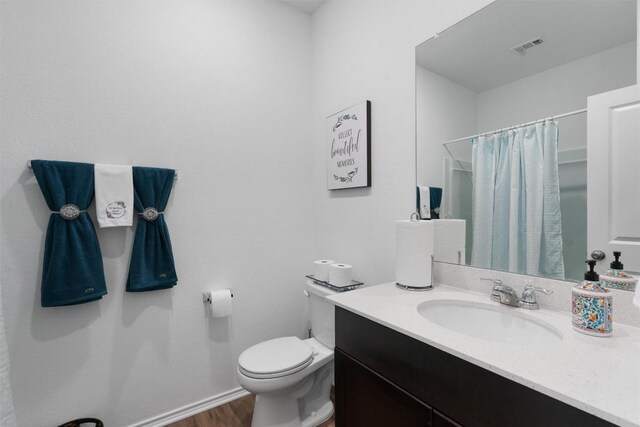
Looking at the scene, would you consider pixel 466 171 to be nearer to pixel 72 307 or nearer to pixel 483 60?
pixel 483 60

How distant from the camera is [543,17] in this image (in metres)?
1.06

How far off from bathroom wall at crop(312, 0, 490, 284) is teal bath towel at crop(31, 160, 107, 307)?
1346 millimetres

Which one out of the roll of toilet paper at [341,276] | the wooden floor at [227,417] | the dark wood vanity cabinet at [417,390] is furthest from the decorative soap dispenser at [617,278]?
the wooden floor at [227,417]

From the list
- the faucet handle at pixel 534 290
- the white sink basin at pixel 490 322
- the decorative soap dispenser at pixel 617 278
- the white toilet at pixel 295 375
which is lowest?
the white toilet at pixel 295 375

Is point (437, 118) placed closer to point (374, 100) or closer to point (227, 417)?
point (374, 100)

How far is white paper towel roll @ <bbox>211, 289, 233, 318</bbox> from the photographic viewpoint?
171 cm

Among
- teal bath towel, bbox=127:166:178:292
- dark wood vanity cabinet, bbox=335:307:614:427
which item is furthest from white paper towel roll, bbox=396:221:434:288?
teal bath towel, bbox=127:166:178:292

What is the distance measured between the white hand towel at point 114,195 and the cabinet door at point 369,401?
1.25 metres

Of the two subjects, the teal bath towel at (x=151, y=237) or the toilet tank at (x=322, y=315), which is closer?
the teal bath towel at (x=151, y=237)

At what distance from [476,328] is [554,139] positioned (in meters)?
0.74

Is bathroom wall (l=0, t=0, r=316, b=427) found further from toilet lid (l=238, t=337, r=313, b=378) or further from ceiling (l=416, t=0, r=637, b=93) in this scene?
ceiling (l=416, t=0, r=637, b=93)

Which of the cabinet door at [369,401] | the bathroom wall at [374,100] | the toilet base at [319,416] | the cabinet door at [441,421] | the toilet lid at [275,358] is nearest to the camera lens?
the cabinet door at [441,421]

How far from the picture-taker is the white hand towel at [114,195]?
1.43m

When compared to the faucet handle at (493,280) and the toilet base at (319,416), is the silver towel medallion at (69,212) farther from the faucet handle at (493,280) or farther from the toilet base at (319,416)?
the faucet handle at (493,280)
